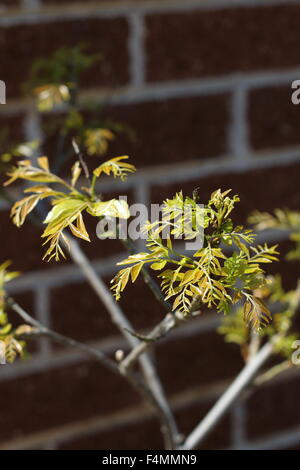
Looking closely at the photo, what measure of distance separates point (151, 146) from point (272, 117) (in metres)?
0.17

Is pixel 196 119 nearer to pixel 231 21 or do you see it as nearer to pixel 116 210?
pixel 231 21

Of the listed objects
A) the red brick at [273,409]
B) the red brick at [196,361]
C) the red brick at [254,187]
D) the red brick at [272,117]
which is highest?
the red brick at [272,117]

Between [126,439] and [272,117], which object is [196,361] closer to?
[126,439]

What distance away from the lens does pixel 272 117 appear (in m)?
0.83

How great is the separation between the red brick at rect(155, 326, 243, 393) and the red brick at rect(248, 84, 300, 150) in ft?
0.80

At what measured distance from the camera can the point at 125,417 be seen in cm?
82

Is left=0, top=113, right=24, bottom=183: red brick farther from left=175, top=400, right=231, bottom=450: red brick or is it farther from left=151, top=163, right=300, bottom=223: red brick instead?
left=175, top=400, right=231, bottom=450: red brick

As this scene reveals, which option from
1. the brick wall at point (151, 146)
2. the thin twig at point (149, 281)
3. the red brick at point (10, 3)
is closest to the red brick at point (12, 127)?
the brick wall at point (151, 146)

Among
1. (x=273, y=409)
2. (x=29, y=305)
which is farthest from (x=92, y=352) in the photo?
(x=273, y=409)

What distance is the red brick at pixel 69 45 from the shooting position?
67 cm

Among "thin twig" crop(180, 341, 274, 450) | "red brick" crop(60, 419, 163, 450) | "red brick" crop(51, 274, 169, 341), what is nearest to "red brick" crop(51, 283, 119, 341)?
"red brick" crop(51, 274, 169, 341)

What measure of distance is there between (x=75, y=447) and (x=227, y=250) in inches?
11.3

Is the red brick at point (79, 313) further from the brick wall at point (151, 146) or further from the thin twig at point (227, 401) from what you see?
the thin twig at point (227, 401)
